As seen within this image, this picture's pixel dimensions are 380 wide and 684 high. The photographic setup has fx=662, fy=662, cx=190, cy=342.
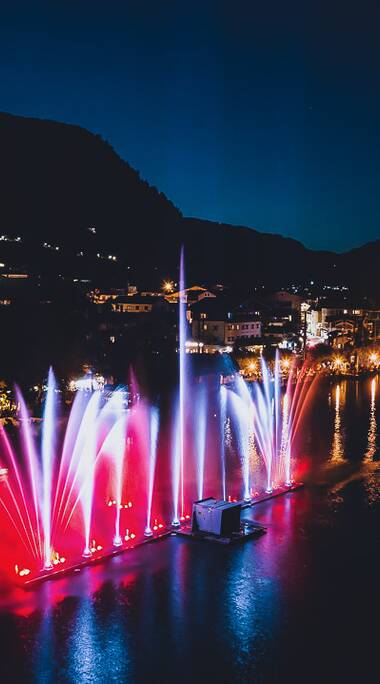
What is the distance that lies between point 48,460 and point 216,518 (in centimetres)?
834

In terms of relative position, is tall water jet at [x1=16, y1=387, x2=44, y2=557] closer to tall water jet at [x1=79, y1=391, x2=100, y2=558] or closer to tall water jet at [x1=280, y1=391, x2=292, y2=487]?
tall water jet at [x1=79, y1=391, x2=100, y2=558]

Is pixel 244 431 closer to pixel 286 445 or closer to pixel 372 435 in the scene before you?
pixel 286 445

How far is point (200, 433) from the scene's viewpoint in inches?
1003

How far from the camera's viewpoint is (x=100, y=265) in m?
64.4

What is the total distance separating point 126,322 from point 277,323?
1527 centimetres

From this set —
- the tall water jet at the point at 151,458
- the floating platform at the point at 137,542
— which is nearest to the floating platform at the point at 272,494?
the floating platform at the point at 137,542

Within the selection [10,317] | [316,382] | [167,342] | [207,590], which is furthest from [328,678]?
[316,382]

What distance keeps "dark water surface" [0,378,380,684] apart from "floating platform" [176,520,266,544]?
20 cm

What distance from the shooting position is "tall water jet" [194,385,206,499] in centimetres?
1853

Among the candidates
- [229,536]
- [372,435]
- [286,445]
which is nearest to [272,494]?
[229,536]

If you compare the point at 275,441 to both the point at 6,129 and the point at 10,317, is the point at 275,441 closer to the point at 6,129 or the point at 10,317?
the point at 10,317

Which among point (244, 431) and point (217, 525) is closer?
point (217, 525)

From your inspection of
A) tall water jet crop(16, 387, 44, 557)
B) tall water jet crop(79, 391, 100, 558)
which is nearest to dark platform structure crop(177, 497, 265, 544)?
tall water jet crop(79, 391, 100, 558)

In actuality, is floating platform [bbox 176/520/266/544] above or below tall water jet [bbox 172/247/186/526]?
below
